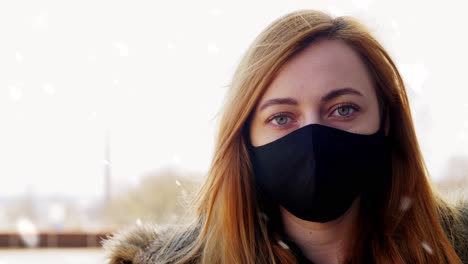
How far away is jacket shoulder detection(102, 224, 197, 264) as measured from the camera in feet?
6.31

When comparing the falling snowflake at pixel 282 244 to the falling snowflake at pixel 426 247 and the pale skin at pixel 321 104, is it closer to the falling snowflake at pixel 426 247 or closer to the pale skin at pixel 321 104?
the pale skin at pixel 321 104

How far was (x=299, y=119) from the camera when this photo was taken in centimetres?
178

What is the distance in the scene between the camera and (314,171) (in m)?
1.77

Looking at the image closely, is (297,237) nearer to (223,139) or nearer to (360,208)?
(360,208)

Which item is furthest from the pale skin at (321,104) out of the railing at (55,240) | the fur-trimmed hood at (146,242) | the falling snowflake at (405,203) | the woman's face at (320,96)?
the railing at (55,240)

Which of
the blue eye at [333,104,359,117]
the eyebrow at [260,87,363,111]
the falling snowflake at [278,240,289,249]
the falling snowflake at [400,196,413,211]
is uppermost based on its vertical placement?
the eyebrow at [260,87,363,111]

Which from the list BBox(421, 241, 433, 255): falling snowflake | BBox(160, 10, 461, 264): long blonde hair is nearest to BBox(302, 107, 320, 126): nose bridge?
BBox(160, 10, 461, 264): long blonde hair

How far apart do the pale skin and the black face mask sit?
0.03 meters

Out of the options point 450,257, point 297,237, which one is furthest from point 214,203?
point 450,257

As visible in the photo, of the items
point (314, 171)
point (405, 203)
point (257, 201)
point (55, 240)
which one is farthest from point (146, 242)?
point (55, 240)

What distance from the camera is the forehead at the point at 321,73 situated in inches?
67.7

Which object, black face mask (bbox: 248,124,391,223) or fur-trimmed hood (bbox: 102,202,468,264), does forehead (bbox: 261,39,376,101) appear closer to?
black face mask (bbox: 248,124,391,223)

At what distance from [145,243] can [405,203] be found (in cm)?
92

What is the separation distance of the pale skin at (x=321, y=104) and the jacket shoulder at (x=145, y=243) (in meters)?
0.42
